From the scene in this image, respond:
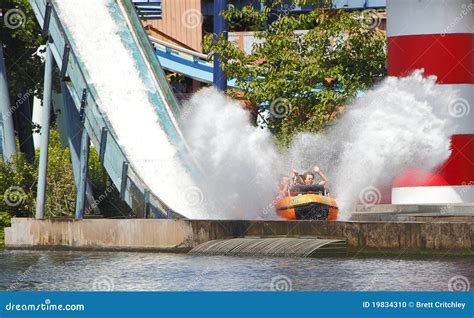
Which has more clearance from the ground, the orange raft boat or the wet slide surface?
the wet slide surface

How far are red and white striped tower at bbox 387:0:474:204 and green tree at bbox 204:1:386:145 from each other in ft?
14.1

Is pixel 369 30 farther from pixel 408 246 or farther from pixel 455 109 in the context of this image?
pixel 408 246

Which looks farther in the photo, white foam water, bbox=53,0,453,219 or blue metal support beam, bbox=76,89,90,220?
white foam water, bbox=53,0,453,219

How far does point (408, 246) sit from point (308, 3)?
42.0ft

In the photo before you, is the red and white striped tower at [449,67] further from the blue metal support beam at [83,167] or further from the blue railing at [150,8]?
the blue railing at [150,8]

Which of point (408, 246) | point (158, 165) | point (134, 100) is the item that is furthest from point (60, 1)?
point (408, 246)

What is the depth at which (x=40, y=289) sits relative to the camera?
24281 millimetres

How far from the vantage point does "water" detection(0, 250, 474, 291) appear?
2425 centimetres

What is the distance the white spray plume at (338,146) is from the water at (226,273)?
621 cm

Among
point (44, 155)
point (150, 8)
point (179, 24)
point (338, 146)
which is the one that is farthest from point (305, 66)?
point (179, 24)

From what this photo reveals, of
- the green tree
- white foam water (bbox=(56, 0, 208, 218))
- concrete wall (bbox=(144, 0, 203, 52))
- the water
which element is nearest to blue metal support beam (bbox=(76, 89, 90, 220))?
white foam water (bbox=(56, 0, 208, 218))

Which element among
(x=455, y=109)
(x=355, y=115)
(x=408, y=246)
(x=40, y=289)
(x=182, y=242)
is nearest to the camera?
(x=40, y=289)

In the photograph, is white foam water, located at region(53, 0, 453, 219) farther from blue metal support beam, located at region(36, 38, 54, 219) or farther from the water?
the water

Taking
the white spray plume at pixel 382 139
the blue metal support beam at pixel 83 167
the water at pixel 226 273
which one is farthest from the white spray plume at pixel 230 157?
the water at pixel 226 273
